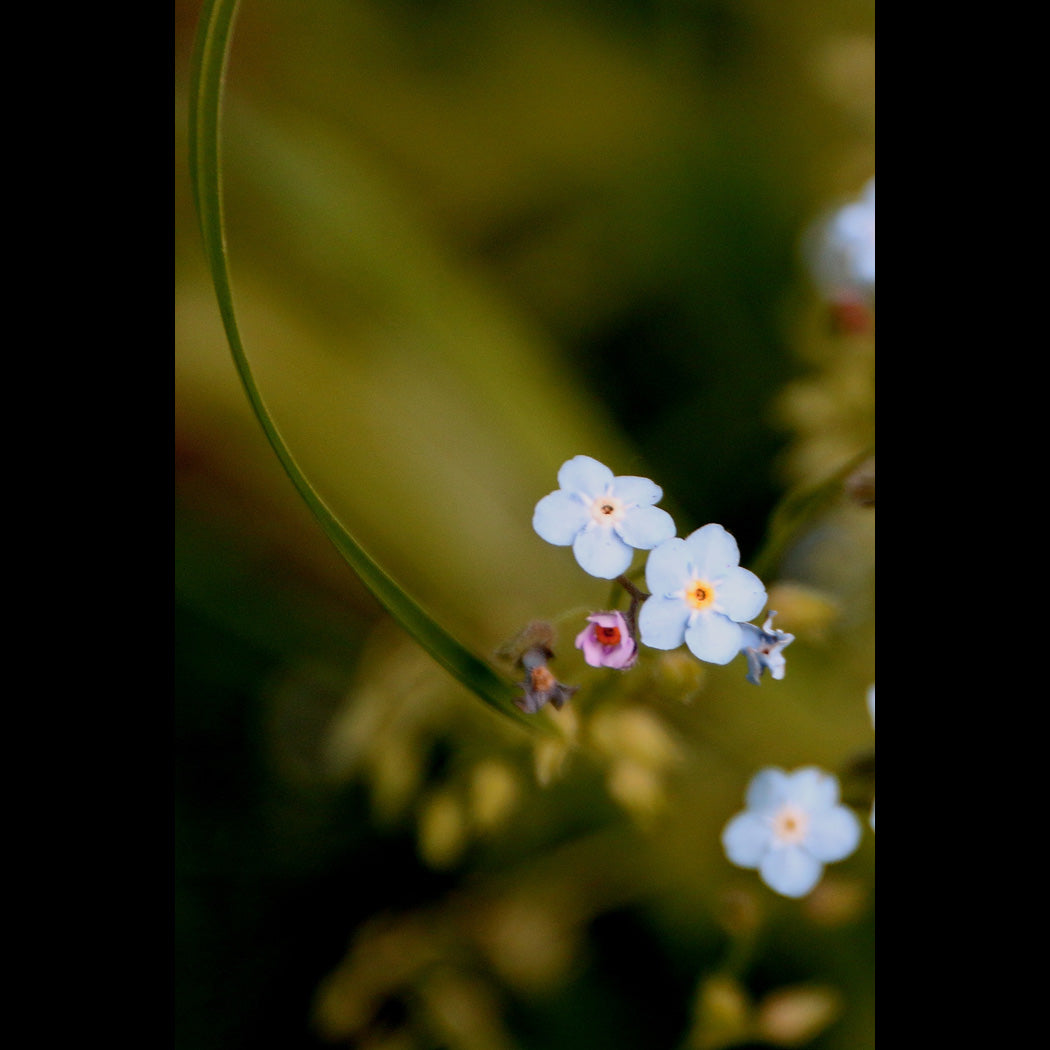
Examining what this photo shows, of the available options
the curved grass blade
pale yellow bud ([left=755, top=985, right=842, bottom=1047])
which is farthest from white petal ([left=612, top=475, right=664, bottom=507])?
pale yellow bud ([left=755, top=985, right=842, bottom=1047])

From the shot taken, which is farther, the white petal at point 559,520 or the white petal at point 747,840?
the white petal at point 747,840

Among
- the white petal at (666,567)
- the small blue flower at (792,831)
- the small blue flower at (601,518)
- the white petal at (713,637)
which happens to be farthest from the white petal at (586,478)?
the small blue flower at (792,831)

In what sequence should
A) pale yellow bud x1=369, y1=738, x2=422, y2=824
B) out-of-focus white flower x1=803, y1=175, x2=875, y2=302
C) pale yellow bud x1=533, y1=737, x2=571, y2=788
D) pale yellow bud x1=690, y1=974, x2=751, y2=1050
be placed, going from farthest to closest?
out-of-focus white flower x1=803, y1=175, x2=875, y2=302
pale yellow bud x1=369, y1=738, x2=422, y2=824
pale yellow bud x1=690, y1=974, x2=751, y2=1050
pale yellow bud x1=533, y1=737, x2=571, y2=788

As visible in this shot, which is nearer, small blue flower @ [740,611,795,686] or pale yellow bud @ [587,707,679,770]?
small blue flower @ [740,611,795,686]

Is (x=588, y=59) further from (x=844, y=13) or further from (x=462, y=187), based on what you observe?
(x=844, y=13)

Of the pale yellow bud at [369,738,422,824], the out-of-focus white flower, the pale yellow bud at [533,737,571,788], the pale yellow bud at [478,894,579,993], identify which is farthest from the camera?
the pale yellow bud at [478,894,579,993]

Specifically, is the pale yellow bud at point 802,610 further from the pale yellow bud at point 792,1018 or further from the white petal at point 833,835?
the pale yellow bud at point 792,1018

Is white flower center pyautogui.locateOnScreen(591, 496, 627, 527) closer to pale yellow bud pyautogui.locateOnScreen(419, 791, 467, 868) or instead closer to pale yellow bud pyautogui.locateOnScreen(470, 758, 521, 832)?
pale yellow bud pyautogui.locateOnScreen(470, 758, 521, 832)

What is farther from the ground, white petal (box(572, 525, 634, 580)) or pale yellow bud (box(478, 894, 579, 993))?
white petal (box(572, 525, 634, 580))
